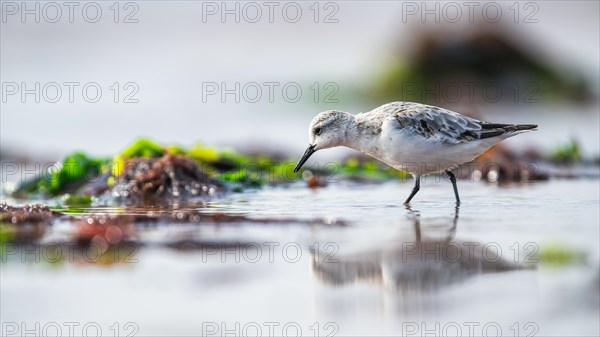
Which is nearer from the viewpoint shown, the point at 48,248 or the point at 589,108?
the point at 48,248

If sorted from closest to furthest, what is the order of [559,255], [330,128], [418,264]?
[418,264], [559,255], [330,128]

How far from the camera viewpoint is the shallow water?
4738mm

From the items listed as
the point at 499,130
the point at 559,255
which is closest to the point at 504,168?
the point at 499,130

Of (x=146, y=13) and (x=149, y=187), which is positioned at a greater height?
(x=146, y=13)

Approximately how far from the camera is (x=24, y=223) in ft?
23.5

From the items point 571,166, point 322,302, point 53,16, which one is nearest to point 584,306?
point 322,302

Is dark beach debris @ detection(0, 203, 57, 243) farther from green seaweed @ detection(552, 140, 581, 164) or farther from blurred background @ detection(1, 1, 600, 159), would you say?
green seaweed @ detection(552, 140, 581, 164)

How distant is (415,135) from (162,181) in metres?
2.55

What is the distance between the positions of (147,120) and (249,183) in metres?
6.25

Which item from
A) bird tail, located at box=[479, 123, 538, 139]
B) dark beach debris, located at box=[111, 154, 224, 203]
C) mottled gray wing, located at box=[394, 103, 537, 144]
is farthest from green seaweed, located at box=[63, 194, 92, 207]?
bird tail, located at box=[479, 123, 538, 139]

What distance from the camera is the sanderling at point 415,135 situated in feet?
27.2

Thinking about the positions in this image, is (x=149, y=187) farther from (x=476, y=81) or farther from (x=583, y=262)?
(x=476, y=81)

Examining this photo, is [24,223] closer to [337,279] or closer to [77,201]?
[77,201]

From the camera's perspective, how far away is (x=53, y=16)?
20297 millimetres
